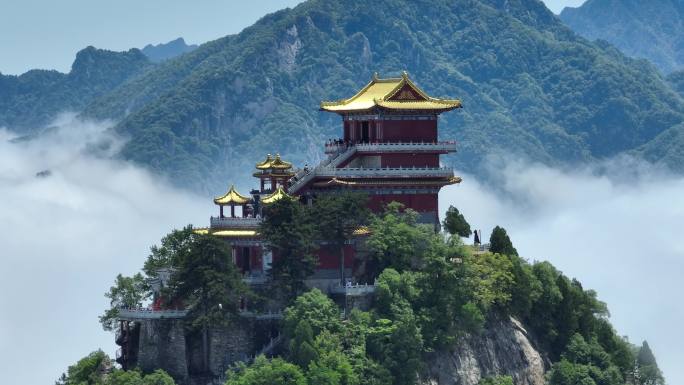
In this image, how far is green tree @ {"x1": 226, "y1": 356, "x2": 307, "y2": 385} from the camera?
91.0m

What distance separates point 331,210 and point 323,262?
350 cm

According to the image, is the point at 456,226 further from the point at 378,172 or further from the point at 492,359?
the point at 492,359

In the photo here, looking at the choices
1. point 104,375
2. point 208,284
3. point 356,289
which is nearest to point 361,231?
point 356,289

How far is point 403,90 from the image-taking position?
108m

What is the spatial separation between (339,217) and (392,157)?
887cm

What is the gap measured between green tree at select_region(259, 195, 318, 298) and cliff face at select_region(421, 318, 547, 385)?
9.00 meters

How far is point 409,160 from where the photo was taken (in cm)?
10775

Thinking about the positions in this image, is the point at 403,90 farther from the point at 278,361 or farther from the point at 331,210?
the point at 278,361

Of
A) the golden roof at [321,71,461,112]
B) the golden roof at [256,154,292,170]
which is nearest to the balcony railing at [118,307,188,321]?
the golden roof at [256,154,292,170]

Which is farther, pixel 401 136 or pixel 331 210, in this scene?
pixel 401 136

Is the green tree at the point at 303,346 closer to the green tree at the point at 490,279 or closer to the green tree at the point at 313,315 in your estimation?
the green tree at the point at 313,315

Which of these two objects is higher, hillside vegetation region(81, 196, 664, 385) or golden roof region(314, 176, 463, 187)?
golden roof region(314, 176, 463, 187)

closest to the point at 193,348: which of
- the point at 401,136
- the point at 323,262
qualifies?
A: the point at 323,262

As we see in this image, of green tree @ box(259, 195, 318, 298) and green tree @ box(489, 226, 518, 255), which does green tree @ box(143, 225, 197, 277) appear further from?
green tree @ box(489, 226, 518, 255)
